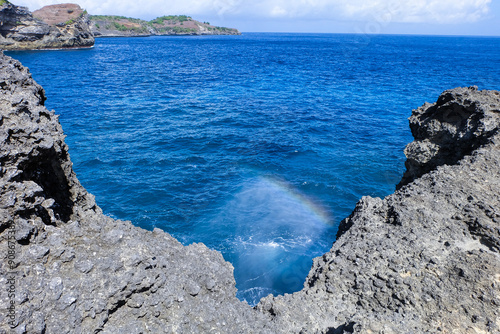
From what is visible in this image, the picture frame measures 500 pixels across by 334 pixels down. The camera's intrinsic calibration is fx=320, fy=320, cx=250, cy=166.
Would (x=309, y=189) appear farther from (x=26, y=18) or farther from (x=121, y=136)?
(x=26, y=18)

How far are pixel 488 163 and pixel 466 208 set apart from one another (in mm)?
2878

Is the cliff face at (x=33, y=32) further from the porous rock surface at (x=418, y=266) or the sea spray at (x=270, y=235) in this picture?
the porous rock surface at (x=418, y=266)

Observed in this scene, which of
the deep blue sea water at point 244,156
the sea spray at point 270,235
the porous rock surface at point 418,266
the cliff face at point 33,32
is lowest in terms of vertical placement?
the sea spray at point 270,235

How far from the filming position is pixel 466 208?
362 inches

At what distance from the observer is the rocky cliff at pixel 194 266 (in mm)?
5468

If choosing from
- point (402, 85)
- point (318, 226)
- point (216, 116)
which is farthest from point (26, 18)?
point (318, 226)

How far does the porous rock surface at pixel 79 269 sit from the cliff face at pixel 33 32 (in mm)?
108195

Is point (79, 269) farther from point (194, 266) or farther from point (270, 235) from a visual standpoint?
point (270, 235)

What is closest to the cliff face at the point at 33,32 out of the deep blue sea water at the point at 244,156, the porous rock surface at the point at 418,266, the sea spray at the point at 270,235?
the deep blue sea water at the point at 244,156

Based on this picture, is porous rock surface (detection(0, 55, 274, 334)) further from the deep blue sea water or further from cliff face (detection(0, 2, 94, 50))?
cliff face (detection(0, 2, 94, 50))

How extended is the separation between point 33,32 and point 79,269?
118 m

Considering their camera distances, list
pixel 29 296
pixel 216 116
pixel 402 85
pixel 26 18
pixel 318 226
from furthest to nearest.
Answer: pixel 26 18 < pixel 402 85 < pixel 216 116 < pixel 318 226 < pixel 29 296

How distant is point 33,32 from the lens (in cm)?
9656

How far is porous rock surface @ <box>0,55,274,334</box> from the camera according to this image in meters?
5.24
